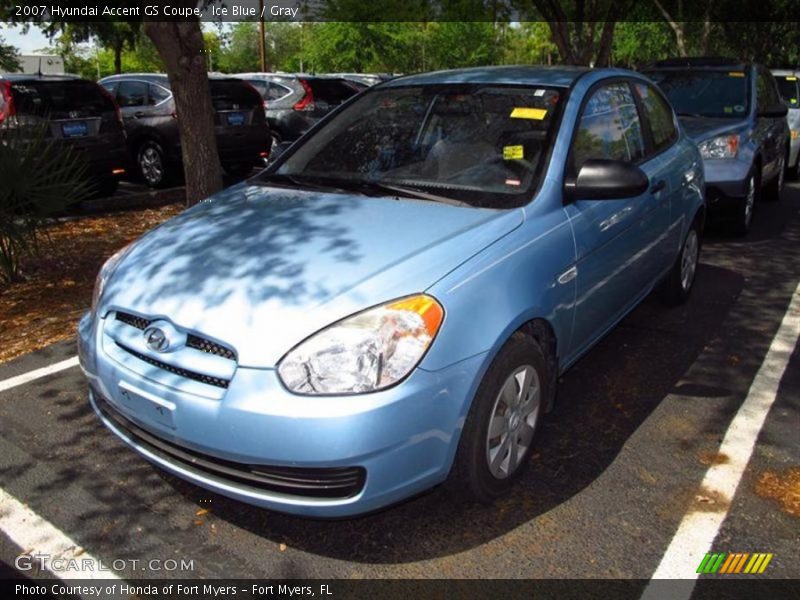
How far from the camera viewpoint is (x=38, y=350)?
489 cm

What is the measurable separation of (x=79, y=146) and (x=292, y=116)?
484 centimetres

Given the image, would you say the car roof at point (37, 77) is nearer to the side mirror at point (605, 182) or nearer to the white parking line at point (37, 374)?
the white parking line at point (37, 374)

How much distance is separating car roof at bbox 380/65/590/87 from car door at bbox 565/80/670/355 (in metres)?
0.19

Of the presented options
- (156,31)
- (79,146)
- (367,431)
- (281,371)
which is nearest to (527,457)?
(367,431)

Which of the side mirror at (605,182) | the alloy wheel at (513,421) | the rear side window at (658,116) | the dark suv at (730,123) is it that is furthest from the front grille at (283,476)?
the dark suv at (730,123)

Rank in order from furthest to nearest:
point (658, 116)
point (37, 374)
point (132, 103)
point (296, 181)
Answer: point (132, 103)
point (658, 116)
point (37, 374)
point (296, 181)

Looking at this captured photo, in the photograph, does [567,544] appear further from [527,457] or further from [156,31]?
[156,31]

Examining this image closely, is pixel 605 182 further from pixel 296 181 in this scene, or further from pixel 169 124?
pixel 169 124

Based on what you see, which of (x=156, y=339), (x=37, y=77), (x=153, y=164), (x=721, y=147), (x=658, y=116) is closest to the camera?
(x=156, y=339)

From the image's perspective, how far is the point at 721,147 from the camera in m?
7.33

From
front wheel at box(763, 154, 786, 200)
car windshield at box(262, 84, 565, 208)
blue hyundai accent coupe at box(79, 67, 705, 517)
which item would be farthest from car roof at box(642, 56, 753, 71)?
car windshield at box(262, 84, 565, 208)

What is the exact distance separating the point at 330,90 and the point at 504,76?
10464mm

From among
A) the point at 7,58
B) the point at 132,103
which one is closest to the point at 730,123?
the point at 132,103

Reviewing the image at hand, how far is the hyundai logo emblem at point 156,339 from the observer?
2701mm
